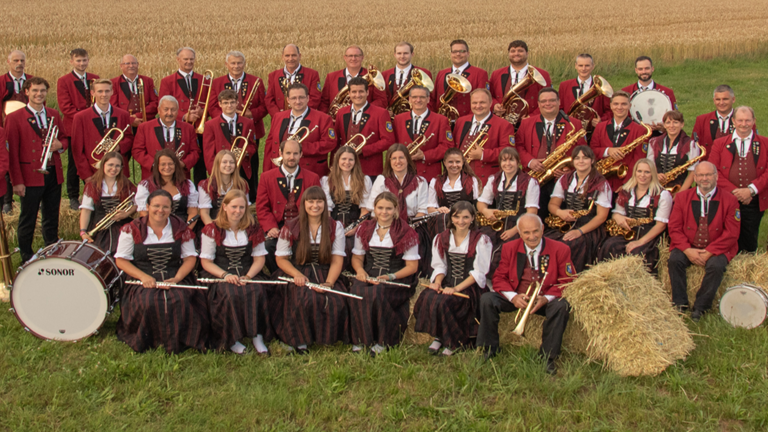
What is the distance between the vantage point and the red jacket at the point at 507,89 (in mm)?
8398

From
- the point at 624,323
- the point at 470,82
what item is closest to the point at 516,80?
the point at 470,82

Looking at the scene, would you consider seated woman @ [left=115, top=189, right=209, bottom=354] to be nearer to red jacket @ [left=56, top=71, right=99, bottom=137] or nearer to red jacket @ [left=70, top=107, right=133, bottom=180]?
red jacket @ [left=70, top=107, right=133, bottom=180]

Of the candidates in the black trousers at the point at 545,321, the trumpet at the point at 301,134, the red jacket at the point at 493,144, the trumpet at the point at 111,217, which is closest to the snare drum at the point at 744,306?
the black trousers at the point at 545,321

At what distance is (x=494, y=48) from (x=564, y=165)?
14052 millimetres

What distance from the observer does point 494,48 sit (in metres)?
20.7

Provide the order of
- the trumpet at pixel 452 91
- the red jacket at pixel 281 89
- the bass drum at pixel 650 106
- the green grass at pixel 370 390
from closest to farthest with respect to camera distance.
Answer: the green grass at pixel 370 390, the bass drum at pixel 650 106, the trumpet at pixel 452 91, the red jacket at pixel 281 89

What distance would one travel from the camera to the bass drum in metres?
7.96

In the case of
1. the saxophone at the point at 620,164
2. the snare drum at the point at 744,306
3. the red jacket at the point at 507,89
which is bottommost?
the snare drum at the point at 744,306

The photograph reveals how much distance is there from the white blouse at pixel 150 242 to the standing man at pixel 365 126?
230 centimetres

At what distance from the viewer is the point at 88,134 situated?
7.65 meters

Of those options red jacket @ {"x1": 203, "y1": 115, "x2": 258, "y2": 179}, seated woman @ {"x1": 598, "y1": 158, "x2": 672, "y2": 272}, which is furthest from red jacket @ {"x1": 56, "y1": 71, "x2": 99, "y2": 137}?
seated woman @ {"x1": 598, "y1": 158, "x2": 672, "y2": 272}

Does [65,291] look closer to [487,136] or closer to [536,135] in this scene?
[487,136]

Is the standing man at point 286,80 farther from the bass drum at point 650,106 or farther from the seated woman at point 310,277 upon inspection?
the bass drum at point 650,106

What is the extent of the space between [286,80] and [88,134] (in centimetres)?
235
